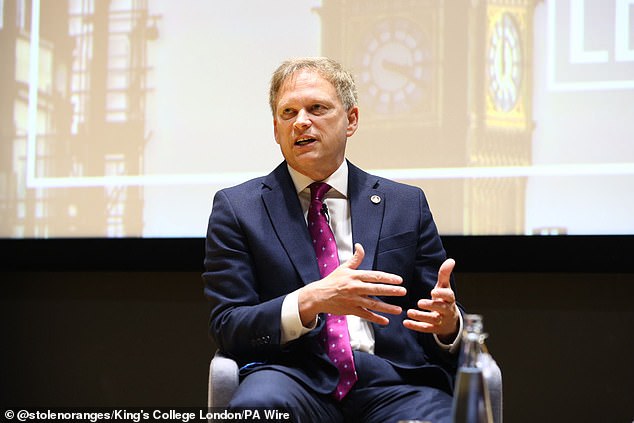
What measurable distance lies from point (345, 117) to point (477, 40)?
35.2 inches

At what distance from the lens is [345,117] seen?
2480 millimetres

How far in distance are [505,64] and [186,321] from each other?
1.69 meters

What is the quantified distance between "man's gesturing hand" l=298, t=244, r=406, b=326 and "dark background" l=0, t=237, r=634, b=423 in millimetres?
1125

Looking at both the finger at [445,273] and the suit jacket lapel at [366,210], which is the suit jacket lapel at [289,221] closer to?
the suit jacket lapel at [366,210]

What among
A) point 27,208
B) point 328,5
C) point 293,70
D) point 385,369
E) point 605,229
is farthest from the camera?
point 27,208

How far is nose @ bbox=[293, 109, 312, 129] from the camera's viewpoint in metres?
2.35

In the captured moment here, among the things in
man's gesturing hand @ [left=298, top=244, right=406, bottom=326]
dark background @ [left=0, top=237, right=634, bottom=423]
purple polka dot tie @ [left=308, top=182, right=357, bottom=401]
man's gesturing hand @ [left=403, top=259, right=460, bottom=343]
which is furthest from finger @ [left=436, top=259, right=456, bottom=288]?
dark background @ [left=0, top=237, right=634, bottom=423]

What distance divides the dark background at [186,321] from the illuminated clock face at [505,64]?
1.77 ft

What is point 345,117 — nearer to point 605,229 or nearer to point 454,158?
point 454,158

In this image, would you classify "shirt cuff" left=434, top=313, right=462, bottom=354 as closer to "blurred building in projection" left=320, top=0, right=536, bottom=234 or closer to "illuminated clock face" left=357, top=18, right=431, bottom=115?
"blurred building in projection" left=320, top=0, right=536, bottom=234

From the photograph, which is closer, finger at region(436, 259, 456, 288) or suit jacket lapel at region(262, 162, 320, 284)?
finger at region(436, 259, 456, 288)

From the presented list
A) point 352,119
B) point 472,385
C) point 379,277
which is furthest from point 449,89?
point 472,385

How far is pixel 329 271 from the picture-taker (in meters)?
2.29

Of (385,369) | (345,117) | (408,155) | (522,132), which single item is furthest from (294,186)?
(522,132)
